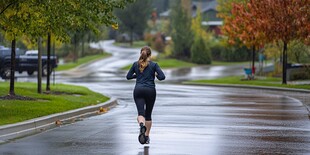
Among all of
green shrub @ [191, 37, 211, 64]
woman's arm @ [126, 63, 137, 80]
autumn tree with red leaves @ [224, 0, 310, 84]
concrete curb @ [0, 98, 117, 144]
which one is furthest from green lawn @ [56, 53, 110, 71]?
woman's arm @ [126, 63, 137, 80]

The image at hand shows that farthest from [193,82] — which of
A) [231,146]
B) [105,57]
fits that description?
[105,57]

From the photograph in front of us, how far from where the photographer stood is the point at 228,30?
40906mm

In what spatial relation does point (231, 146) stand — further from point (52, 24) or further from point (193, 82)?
point (193, 82)

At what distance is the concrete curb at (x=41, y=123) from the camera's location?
1394cm

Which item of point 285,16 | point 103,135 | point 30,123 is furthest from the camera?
point 285,16

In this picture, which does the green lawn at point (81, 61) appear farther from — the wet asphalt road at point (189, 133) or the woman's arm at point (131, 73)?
the woman's arm at point (131, 73)

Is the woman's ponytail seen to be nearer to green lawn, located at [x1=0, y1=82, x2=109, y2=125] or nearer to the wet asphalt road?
the wet asphalt road

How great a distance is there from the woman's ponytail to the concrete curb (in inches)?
121

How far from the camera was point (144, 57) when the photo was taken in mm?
12273

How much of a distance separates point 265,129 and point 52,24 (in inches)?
239

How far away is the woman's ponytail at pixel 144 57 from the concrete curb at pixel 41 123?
3072 millimetres

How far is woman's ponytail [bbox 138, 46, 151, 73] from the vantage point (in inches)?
481

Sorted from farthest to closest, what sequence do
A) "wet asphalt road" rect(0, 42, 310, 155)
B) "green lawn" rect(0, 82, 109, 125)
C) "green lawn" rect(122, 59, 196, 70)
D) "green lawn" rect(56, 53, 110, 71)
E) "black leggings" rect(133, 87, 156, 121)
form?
"green lawn" rect(122, 59, 196, 70), "green lawn" rect(56, 53, 110, 71), "green lawn" rect(0, 82, 109, 125), "black leggings" rect(133, 87, 156, 121), "wet asphalt road" rect(0, 42, 310, 155)

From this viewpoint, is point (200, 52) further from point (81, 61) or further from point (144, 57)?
point (144, 57)
